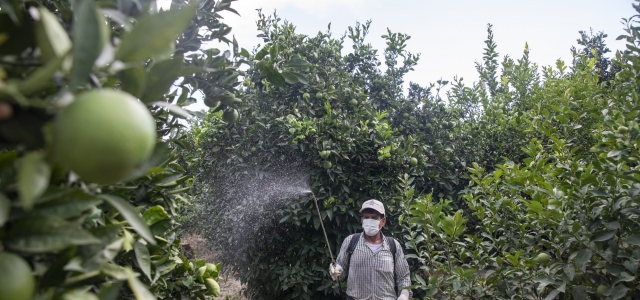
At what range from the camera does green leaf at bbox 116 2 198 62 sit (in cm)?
53

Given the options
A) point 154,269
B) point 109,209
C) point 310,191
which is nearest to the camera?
point 109,209

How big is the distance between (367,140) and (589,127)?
1872 millimetres

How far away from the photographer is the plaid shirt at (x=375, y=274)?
10.2ft

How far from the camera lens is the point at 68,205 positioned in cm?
57

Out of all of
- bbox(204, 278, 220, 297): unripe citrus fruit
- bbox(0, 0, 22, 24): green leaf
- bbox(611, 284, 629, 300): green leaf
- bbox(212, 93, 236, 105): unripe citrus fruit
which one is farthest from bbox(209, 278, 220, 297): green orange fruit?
bbox(611, 284, 629, 300): green leaf

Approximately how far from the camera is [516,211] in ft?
7.70

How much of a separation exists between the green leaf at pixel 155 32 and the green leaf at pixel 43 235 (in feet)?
0.75

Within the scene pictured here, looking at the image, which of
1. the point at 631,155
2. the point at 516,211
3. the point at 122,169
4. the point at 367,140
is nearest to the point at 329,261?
the point at 367,140

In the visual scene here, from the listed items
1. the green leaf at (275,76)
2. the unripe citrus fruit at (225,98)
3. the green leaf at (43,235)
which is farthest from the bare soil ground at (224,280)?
the green leaf at (43,235)

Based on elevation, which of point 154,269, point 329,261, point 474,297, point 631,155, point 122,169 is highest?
point 631,155

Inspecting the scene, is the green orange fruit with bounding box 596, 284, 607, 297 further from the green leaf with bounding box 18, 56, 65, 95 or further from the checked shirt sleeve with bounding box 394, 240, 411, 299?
the green leaf with bounding box 18, 56, 65, 95

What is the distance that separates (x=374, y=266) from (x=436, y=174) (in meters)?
1.65

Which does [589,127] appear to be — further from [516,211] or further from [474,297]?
[474,297]

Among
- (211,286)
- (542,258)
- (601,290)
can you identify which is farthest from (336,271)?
(601,290)
